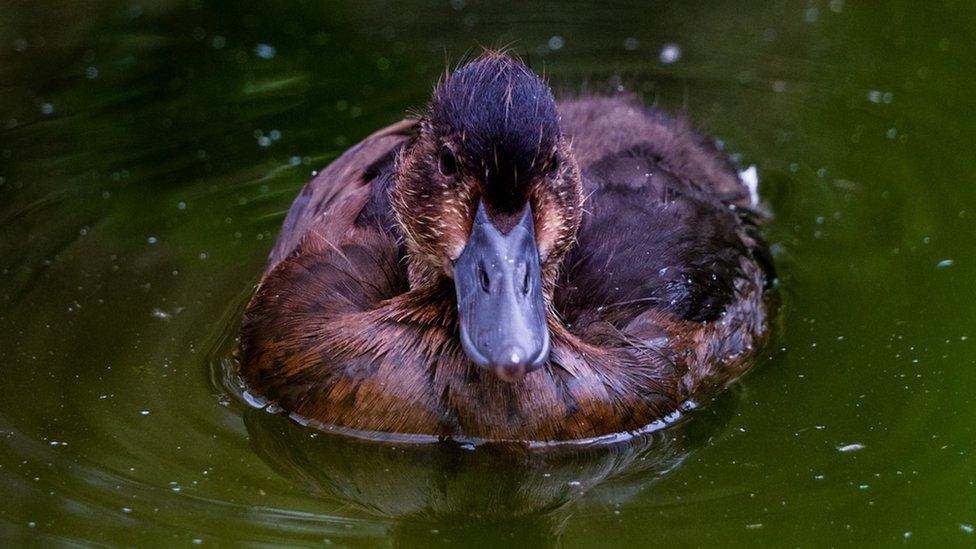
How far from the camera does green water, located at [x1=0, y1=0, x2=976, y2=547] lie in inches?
221

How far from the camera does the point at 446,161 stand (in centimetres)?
586

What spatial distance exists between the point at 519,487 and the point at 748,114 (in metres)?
4.16

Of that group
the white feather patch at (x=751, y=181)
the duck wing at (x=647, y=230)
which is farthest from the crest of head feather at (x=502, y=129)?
the white feather patch at (x=751, y=181)

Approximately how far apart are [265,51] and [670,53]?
2635 mm

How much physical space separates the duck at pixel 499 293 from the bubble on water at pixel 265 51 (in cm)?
302

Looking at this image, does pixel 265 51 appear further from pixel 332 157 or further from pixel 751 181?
pixel 751 181

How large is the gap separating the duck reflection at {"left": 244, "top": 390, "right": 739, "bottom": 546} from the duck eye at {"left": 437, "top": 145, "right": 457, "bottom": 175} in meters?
1.07

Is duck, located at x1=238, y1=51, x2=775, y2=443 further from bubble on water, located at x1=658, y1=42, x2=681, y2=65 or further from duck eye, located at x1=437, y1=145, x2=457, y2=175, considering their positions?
bubble on water, located at x1=658, y1=42, x2=681, y2=65

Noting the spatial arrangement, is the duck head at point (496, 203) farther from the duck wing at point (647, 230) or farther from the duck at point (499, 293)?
the duck wing at point (647, 230)

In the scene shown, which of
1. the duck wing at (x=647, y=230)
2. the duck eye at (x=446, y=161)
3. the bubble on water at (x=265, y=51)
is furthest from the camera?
the bubble on water at (x=265, y=51)

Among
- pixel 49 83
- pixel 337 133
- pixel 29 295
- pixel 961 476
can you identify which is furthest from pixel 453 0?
pixel 961 476

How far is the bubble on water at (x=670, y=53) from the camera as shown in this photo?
9.99m

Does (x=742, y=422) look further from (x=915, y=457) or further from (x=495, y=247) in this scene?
(x=495, y=247)

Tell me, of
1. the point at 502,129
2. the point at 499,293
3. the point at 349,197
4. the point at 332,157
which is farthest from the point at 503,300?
the point at 332,157
